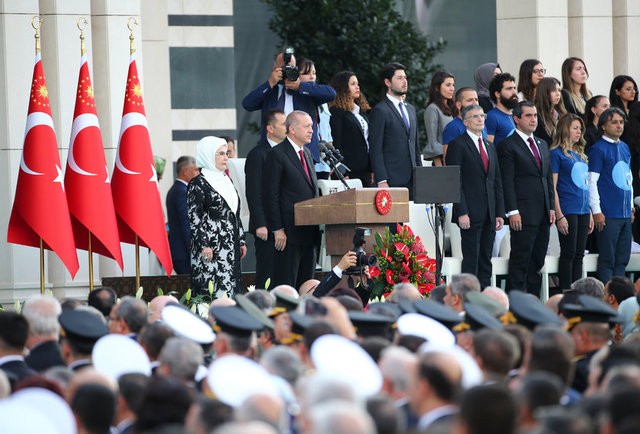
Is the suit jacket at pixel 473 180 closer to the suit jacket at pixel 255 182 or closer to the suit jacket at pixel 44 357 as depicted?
the suit jacket at pixel 255 182

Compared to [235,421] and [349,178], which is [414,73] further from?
[235,421]

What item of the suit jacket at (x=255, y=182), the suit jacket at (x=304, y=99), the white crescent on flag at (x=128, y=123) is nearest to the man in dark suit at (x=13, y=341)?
the suit jacket at (x=255, y=182)

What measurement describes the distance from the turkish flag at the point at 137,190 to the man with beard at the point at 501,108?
9.93ft

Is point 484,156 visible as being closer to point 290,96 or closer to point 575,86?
point 290,96

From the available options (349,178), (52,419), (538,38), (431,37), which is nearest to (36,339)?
(52,419)

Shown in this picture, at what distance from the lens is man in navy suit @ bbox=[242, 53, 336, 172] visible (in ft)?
40.0

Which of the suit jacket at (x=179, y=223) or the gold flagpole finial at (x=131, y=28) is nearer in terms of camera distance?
the gold flagpole finial at (x=131, y=28)

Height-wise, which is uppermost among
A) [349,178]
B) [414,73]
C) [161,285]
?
[414,73]

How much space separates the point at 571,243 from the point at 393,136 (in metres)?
1.79

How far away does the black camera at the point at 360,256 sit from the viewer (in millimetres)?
10945

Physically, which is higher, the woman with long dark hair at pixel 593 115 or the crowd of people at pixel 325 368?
the woman with long dark hair at pixel 593 115

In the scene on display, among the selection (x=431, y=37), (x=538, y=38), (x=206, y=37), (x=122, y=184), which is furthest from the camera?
(x=431, y=37)

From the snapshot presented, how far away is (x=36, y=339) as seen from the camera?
7.17 metres

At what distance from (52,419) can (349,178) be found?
315 inches
